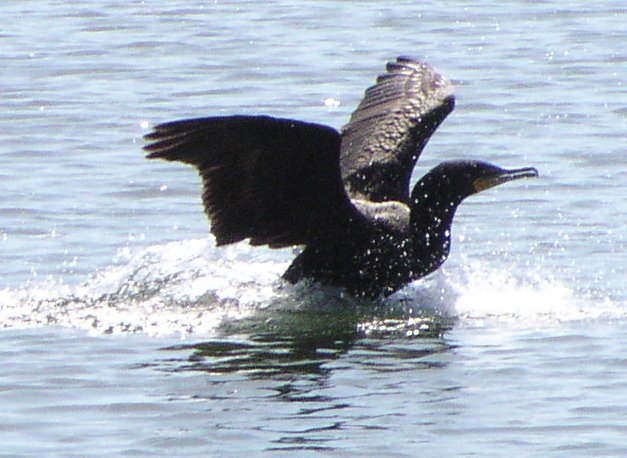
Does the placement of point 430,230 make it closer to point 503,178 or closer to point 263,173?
point 503,178

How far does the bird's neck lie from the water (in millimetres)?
243

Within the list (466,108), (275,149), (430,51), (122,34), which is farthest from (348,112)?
(275,149)

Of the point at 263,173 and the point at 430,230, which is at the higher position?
the point at 263,173

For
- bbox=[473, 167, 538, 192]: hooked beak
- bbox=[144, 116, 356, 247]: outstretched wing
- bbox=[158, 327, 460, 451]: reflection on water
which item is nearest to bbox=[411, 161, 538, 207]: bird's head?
bbox=[473, 167, 538, 192]: hooked beak

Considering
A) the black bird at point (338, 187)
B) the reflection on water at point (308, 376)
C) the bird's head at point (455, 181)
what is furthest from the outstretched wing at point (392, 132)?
the reflection on water at point (308, 376)

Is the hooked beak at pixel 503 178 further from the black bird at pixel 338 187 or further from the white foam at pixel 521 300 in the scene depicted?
the white foam at pixel 521 300

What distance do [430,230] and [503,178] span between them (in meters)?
0.43

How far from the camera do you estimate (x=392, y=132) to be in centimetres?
1084


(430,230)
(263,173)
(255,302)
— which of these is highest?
(263,173)

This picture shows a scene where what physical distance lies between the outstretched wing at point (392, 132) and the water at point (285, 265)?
56 cm

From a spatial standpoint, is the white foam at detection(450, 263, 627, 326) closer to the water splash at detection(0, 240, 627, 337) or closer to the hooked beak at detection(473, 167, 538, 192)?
the water splash at detection(0, 240, 627, 337)

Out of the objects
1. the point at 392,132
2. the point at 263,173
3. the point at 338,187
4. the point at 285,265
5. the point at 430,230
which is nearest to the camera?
the point at 263,173

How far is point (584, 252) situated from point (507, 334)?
1.76 meters

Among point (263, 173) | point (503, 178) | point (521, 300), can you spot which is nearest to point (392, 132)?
point (503, 178)
